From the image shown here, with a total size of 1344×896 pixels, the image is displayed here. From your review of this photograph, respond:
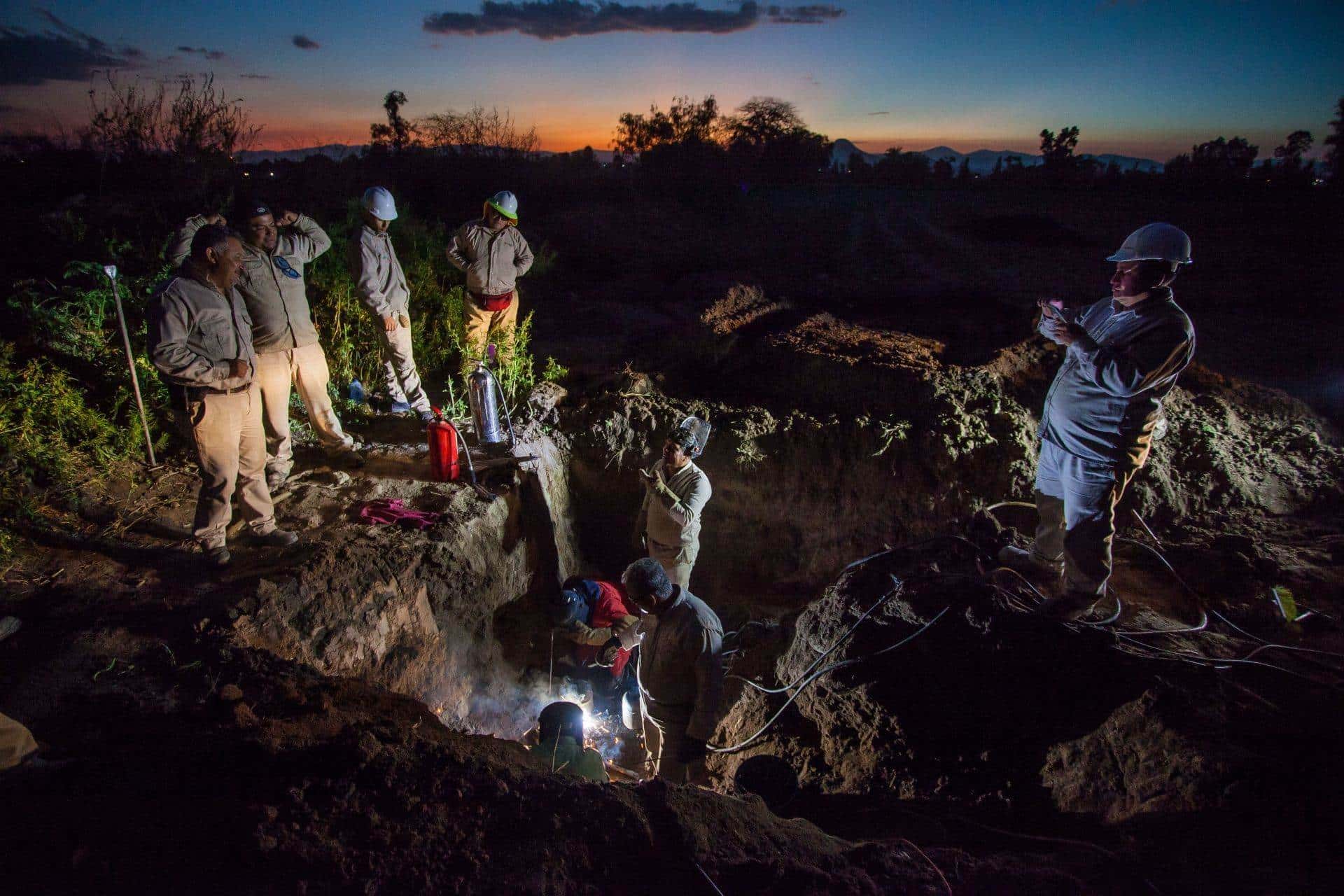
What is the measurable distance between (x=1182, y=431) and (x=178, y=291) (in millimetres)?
8027

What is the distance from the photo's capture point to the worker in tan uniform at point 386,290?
17.1ft

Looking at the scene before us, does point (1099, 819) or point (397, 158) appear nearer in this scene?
point (1099, 819)

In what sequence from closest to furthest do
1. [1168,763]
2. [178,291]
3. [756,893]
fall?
1. [756,893]
2. [1168,763]
3. [178,291]

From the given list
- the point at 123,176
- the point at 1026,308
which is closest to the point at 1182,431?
the point at 1026,308

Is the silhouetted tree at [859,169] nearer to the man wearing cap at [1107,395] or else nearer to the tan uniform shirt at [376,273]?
the tan uniform shirt at [376,273]

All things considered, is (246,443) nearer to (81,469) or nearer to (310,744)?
(81,469)

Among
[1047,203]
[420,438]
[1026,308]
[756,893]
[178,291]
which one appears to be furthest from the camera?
[1047,203]

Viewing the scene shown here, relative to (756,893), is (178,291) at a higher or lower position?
higher

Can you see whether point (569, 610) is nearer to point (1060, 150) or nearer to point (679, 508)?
point (679, 508)

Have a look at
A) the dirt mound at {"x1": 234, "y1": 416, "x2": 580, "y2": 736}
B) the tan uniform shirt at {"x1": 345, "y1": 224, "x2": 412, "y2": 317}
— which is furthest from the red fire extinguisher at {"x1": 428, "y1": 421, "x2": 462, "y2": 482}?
the tan uniform shirt at {"x1": 345, "y1": 224, "x2": 412, "y2": 317}

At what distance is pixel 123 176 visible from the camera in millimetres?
10914

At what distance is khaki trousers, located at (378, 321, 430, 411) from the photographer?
18.6 ft

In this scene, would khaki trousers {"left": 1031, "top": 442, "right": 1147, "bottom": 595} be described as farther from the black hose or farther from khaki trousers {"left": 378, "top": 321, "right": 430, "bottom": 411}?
khaki trousers {"left": 378, "top": 321, "right": 430, "bottom": 411}

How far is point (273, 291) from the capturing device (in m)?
4.49
